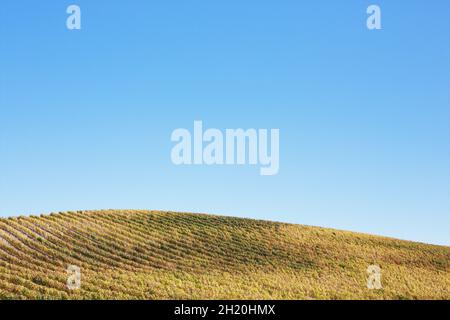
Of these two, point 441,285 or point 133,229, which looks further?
point 133,229

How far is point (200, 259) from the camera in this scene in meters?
32.8

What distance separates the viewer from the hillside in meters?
23.5

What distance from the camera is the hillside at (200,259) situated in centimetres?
2347

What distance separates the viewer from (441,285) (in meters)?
32.2

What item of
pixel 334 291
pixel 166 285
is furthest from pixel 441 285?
pixel 166 285

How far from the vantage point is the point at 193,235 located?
135 ft
